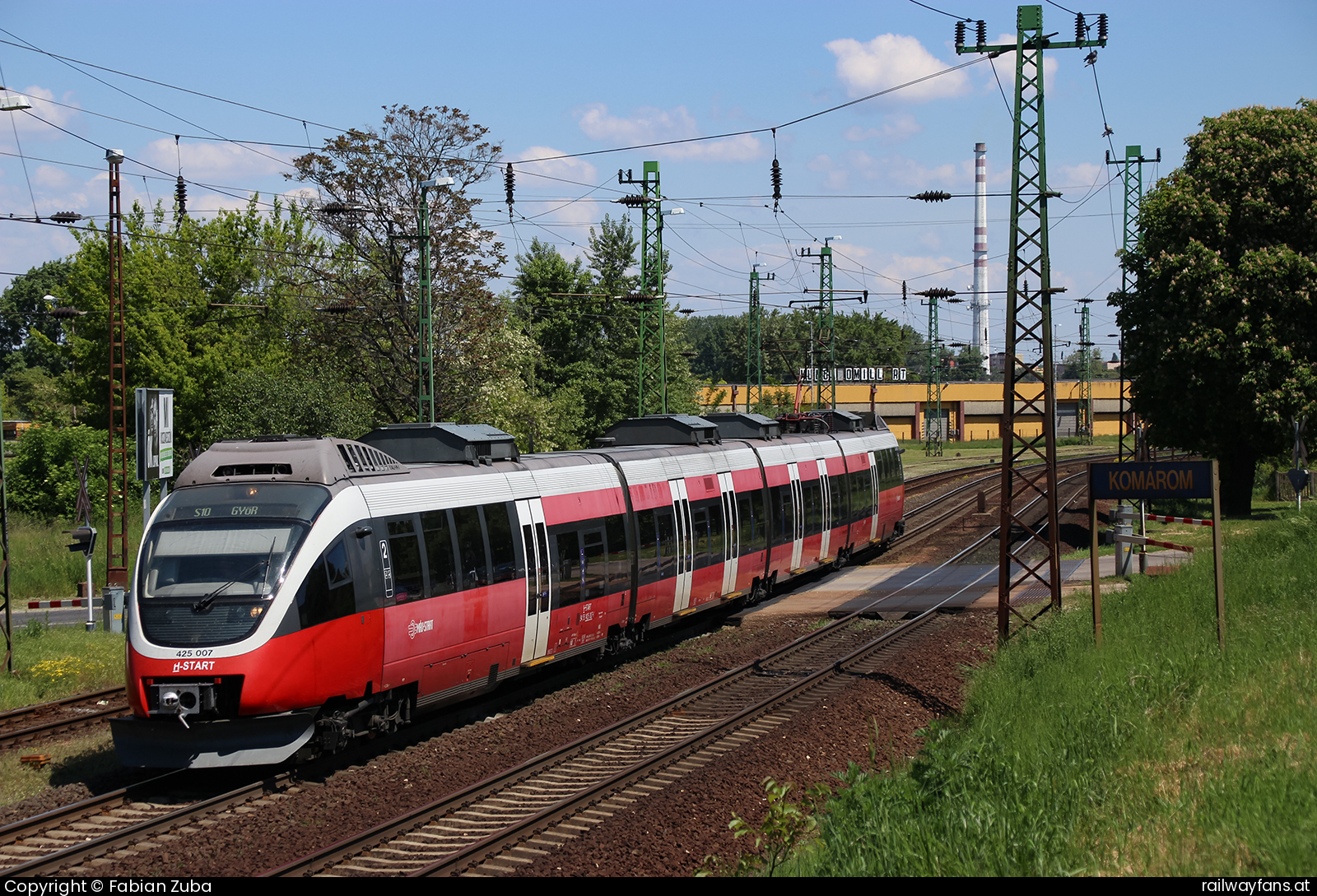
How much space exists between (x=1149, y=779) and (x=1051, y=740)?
1.68 m

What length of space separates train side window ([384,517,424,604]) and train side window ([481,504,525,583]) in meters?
1.51

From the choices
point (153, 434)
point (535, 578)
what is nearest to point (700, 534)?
point (535, 578)

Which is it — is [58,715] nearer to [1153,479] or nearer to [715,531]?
[715,531]

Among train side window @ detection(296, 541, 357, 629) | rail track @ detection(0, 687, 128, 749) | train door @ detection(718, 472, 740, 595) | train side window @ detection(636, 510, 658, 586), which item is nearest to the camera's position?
train side window @ detection(296, 541, 357, 629)

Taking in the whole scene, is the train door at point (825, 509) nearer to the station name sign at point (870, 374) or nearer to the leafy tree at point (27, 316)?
the station name sign at point (870, 374)

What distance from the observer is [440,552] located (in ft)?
42.9

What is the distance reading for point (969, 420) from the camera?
99688 mm

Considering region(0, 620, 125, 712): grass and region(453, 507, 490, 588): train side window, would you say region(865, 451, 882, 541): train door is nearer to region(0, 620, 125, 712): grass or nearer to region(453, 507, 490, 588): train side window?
region(453, 507, 490, 588): train side window

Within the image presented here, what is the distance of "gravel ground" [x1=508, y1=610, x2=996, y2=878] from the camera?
9.19m

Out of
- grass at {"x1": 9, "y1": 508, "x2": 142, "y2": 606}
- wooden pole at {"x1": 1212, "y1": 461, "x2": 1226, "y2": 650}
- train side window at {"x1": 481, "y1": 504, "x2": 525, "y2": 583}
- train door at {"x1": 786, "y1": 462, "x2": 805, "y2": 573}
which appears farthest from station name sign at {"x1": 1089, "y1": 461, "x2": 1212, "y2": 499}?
grass at {"x1": 9, "y1": 508, "x2": 142, "y2": 606}

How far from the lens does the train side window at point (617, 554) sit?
1697cm

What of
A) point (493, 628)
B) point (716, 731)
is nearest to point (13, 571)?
point (493, 628)

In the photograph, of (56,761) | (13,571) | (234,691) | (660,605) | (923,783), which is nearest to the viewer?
(923,783)
